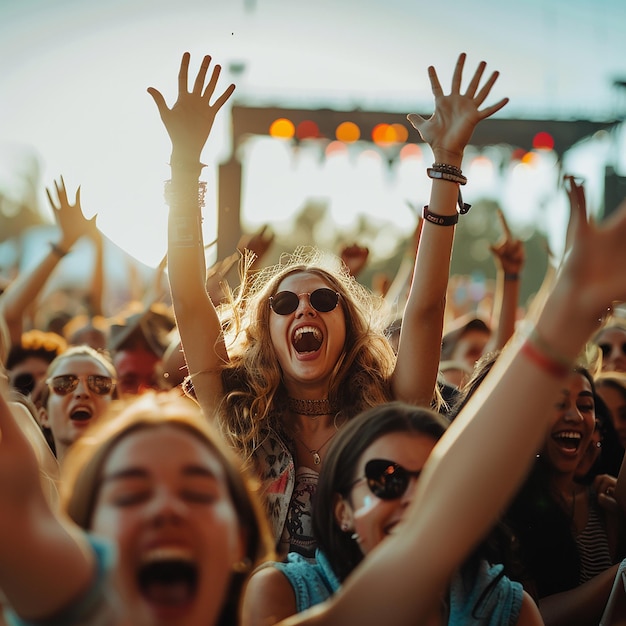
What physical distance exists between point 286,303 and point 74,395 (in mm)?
1248

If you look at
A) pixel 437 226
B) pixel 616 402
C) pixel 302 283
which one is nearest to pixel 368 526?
pixel 437 226

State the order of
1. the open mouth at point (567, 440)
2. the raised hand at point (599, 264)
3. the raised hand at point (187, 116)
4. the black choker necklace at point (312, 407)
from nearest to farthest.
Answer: the raised hand at point (599, 264) < the raised hand at point (187, 116) < the black choker necklace at point (312, 407) < the open mouth at point (567, 440)

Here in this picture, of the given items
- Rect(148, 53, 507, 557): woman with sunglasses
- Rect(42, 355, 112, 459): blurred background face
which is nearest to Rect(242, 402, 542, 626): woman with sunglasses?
Rect(148, 53, 507, 557): woman with sunglasses

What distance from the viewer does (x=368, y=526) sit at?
1.95 m

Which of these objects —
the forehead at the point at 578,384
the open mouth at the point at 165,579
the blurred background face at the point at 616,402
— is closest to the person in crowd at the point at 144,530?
the open mouth at the point at 165,579

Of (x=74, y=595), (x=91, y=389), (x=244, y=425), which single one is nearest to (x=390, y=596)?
(x=74, y=595)

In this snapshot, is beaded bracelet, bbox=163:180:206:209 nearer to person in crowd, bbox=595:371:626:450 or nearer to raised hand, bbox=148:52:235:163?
raised hand, bbox=148:52:235:163

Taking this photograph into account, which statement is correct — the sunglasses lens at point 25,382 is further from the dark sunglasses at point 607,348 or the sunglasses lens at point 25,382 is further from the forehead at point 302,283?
the dark sunglasses at point 607,348

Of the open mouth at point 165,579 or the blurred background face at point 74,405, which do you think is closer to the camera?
the open mouth at point 165,579

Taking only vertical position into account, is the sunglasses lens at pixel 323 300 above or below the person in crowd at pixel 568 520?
above

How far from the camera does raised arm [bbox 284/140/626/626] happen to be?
1322 mm

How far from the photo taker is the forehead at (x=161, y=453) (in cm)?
148

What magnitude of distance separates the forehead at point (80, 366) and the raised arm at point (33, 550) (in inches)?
119

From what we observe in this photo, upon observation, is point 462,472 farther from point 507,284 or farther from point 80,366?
point 507,284
